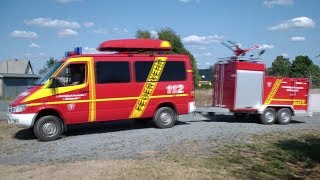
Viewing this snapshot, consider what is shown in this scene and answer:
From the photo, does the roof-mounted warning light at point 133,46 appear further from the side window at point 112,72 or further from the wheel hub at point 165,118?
the wheel hub at point 165,118

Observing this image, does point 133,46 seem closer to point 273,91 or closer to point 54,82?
point 54,82

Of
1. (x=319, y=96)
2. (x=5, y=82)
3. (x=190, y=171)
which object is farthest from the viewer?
(x=5, y=82)

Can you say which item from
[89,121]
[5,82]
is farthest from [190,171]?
[5,82]

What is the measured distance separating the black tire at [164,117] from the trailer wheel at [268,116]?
169 inches

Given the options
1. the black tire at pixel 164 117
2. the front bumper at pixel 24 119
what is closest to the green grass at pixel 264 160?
the black tire at pixel 164 117

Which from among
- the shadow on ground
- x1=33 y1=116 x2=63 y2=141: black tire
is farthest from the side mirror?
the shadow on ground

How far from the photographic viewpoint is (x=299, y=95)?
1897 cm

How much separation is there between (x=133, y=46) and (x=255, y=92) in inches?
226

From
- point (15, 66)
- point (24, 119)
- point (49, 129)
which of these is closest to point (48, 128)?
point (49, 129)

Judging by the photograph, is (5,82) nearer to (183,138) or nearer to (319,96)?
(319,96)

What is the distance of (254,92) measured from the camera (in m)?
18.2

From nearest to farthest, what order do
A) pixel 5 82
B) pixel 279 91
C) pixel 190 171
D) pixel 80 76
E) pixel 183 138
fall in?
pixel 190 171
pixel 183 138
pixel 80 76
pixel 279 91
pixel 5 82

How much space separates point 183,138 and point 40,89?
14.7ft

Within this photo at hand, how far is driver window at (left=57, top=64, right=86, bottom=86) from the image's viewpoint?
1386 cm
